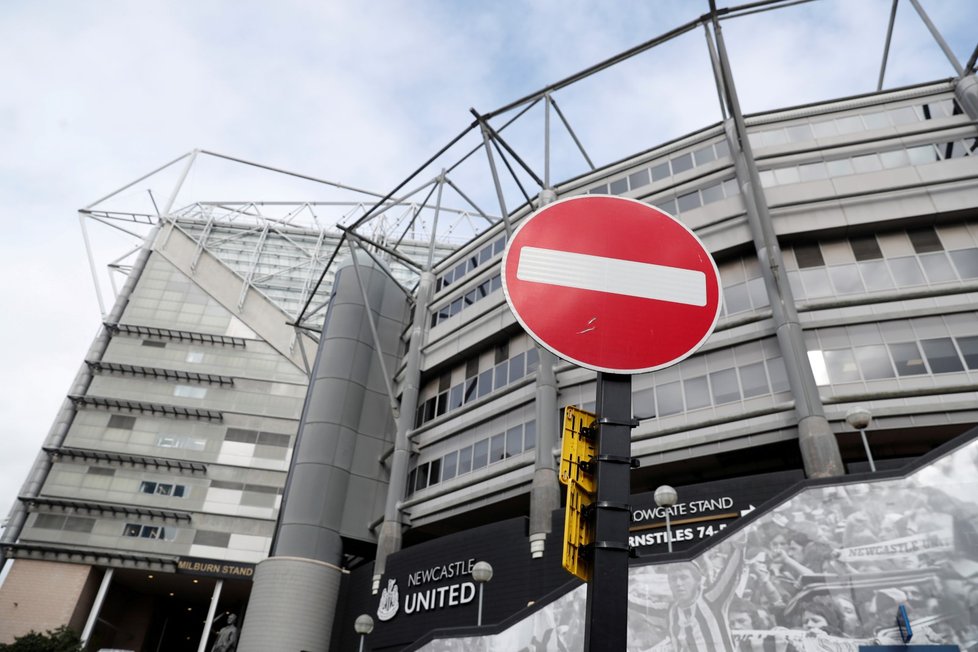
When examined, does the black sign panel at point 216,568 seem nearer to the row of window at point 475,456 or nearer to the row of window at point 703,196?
the row of window at point 475,456

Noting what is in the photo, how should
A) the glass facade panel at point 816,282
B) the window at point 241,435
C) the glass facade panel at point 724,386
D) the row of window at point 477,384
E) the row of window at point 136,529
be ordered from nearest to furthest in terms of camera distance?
the glass facade panel at point 724,386, the glass facade panel at point 816,282, the row of window at point 477,384, the row of window at point 136,529, the window at point 241,435

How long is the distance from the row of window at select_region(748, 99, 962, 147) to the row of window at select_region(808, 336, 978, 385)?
9.77 metres

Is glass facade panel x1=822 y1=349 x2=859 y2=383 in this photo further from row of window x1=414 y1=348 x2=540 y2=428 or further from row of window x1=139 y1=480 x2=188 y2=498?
row of window x1=139 y1=480 x2=188 y2=498

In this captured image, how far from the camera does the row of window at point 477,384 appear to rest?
3067 cm

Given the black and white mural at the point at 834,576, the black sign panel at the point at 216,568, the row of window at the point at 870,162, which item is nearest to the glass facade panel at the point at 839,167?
the row of window at the point at 870,162

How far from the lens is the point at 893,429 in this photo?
21375 mm

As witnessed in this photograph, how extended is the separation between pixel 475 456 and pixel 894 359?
17.2 m

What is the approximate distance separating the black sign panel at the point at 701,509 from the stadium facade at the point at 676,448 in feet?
0.27

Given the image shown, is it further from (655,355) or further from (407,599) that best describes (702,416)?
(655,355)

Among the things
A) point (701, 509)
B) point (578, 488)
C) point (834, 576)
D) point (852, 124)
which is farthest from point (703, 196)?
point (578, 488)

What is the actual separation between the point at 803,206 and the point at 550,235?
81.7 ft

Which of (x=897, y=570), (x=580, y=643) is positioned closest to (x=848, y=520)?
(x=897, y=570)

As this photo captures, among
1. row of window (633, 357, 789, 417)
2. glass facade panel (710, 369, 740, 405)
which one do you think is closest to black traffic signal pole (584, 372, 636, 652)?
row of window (633, 357, 789, 417)

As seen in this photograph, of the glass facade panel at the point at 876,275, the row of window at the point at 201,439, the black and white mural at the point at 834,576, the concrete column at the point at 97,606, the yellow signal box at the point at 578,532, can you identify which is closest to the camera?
the yellow signal box at the point at 578,532
